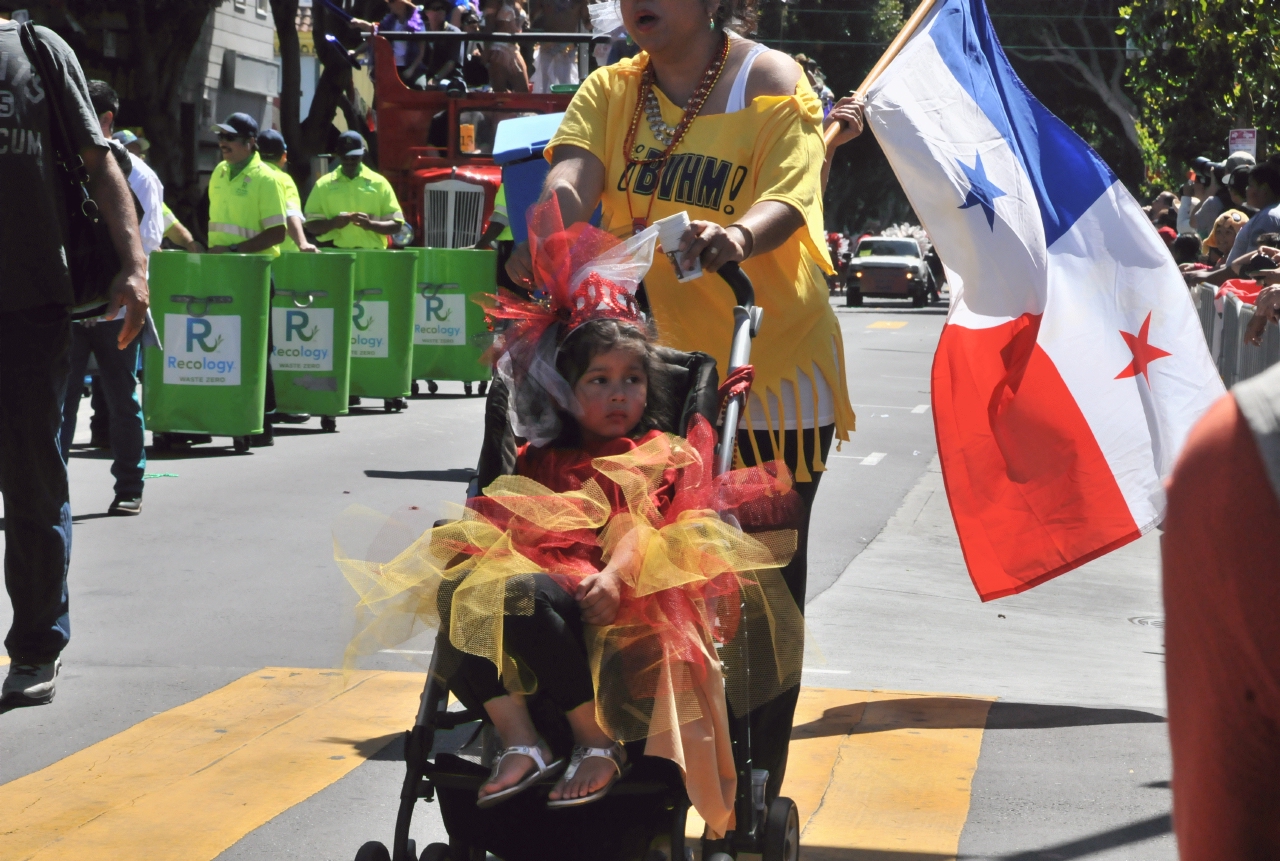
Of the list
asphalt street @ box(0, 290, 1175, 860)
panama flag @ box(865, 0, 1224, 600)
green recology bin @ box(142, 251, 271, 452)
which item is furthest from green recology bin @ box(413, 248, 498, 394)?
panama flag @ box(865, 0, 1224, 600)

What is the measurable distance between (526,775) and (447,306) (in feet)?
36.6

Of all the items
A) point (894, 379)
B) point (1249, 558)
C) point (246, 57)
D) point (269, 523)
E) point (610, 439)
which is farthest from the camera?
point (246, 57)

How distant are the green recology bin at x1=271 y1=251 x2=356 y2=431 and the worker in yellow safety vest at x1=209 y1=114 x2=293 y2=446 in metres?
0.39

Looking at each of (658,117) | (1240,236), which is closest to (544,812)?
(658,117)

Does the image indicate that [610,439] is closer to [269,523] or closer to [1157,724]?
[1157,724]

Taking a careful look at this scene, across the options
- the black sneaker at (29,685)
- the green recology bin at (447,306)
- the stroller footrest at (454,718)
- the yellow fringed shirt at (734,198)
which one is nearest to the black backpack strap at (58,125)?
the black sneaker at (29,685)

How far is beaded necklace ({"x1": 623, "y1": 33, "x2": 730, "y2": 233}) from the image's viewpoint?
3.67m

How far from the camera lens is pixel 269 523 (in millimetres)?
8305

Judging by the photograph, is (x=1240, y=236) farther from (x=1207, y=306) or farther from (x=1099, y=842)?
(x=1099, y=842)

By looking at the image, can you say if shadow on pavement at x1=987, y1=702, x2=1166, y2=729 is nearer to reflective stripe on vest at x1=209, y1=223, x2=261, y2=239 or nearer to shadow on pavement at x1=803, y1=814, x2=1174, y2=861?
shadow on pavement at x1=803, y1=814, x2=1174, y2=861

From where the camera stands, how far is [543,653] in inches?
117

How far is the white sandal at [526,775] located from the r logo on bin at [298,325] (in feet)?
29.6

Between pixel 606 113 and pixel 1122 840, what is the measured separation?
2109 millimetres

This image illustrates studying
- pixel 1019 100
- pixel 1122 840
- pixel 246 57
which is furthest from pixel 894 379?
pixel 246 57
